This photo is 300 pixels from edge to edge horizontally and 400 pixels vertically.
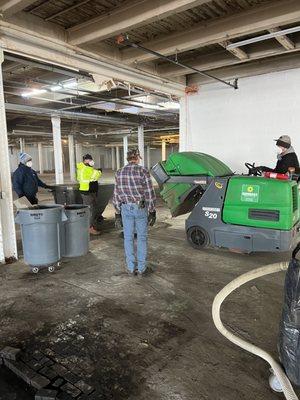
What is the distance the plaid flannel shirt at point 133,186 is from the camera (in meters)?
3.03

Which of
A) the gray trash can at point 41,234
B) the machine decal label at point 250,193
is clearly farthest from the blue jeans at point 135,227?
the machine decal label at point 250,193

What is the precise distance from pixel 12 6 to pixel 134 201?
2.32m

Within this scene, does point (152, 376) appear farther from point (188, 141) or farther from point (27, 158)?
point (188, 141)

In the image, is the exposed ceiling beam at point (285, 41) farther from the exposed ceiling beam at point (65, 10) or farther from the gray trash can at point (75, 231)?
the gray trash can at point (75, 231)

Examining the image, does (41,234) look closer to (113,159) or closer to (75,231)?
(75,231)

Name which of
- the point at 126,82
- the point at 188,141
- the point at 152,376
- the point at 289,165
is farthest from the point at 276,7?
the point at 152,376

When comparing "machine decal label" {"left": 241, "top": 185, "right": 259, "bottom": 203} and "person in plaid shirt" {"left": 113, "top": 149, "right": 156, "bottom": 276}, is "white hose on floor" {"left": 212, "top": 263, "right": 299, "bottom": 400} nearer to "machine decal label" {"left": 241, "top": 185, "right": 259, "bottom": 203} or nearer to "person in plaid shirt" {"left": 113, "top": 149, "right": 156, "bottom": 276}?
"person in plaid shirt" {"left": 113, "top": 149, "right": 156, "bottom": 276}

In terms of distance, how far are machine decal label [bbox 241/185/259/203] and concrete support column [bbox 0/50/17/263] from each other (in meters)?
2.65

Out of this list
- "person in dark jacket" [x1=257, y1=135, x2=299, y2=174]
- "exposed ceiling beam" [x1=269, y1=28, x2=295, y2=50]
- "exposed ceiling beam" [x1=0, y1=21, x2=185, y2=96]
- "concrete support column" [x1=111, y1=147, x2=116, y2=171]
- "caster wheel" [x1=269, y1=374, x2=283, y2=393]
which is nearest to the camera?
"caster wheel" [x1=269, y1=374, x2=283, y2=393]

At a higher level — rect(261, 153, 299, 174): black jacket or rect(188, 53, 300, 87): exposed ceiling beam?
rect(188, 53, 300, 87): exposed ceiling beam

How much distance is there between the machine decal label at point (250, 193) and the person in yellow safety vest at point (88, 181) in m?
2.40

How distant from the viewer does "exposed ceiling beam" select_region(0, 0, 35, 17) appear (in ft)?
9.86

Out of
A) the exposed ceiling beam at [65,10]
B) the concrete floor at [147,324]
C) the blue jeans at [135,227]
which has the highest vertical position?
the exposed ceiling beam at [65,10]

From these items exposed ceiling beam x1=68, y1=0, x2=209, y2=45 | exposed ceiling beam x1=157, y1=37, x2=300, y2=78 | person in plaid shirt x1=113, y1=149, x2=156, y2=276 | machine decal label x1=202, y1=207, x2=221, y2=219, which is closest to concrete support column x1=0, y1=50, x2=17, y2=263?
exposed ceiling beam x1=68, y1=0, x2=209, y2=45
